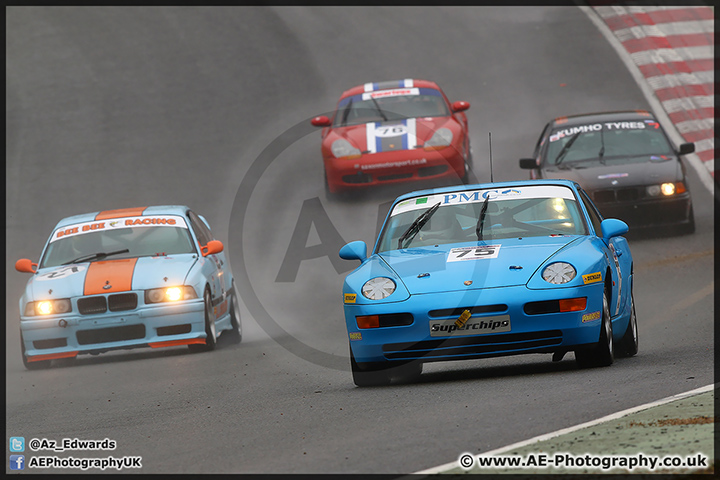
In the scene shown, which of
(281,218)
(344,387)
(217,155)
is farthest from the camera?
(217,155)

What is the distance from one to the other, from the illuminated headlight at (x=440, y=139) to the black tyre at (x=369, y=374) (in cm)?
871

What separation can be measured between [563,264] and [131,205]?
12461mm

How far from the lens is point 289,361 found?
10195 millimetres

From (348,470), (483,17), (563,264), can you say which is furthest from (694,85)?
(348,470)

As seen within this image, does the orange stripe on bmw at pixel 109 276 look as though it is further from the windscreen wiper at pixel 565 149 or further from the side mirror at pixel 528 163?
the windscreen wiper at pixel 565 149

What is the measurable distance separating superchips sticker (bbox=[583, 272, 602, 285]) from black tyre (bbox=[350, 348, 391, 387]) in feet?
4.60

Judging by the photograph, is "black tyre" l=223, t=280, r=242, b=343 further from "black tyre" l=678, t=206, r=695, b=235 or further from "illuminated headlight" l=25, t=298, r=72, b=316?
→ "black tyre" l=678, t=206, r=695, b=235

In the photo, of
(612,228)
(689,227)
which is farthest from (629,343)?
(689,227)

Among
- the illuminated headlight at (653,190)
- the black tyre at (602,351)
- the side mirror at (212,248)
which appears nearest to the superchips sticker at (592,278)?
the black tyre at (602,351)

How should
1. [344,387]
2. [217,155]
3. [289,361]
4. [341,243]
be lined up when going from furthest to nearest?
[217,155] → [341,243] → [289,361] → [344,387]

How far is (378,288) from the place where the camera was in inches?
293

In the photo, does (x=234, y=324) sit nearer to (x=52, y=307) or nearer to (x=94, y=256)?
(x=94, y=256)

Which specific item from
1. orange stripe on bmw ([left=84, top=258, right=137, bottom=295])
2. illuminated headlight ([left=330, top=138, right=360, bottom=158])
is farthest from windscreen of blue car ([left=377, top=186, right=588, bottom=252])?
illuminated headlight ([left=330, top=138, right=360, bottom=158])

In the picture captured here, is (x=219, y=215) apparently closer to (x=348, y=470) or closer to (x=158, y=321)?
(x=158, y=321)
